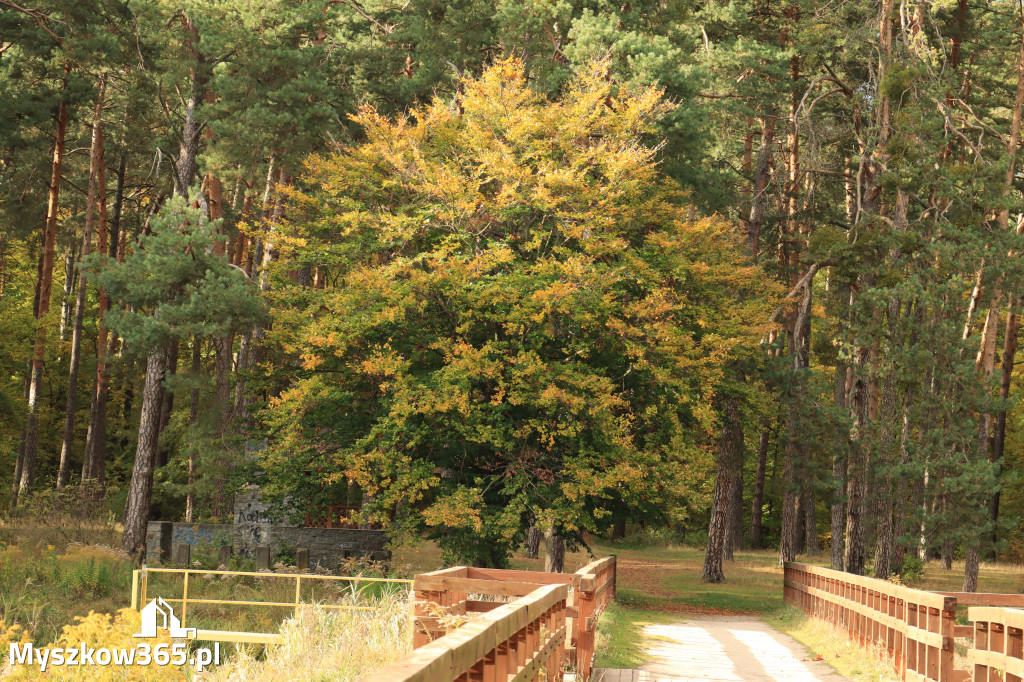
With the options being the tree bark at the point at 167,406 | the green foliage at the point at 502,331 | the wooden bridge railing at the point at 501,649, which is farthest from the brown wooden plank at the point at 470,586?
the tree bark at the point at 167,406

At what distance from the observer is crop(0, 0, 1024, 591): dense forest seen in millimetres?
22875

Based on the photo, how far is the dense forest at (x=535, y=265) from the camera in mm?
22875

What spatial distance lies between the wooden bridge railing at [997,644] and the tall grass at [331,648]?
185 inches

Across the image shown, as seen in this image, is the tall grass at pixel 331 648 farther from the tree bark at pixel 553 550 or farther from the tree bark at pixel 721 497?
the tree bark at pixel 721 497

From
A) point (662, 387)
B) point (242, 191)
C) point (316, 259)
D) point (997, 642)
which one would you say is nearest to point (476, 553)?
point (662, 387)

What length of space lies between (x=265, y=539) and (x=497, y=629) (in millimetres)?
21401

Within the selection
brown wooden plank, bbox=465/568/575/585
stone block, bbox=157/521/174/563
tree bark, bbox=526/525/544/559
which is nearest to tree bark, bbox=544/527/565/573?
stone block, bbox=157/521/174/563

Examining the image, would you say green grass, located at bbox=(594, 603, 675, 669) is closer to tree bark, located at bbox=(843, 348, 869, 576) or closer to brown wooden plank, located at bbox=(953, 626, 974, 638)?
brown wooden plank, located at bbox=(953, 626, 974, 638)

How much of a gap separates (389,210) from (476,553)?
8342 millimetres

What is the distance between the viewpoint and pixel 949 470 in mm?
26938

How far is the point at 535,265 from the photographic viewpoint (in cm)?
2281

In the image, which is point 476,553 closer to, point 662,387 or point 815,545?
point 662,387

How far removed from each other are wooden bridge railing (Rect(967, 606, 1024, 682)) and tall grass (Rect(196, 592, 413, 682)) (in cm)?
469

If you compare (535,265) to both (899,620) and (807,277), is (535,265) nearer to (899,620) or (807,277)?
(807,277)
